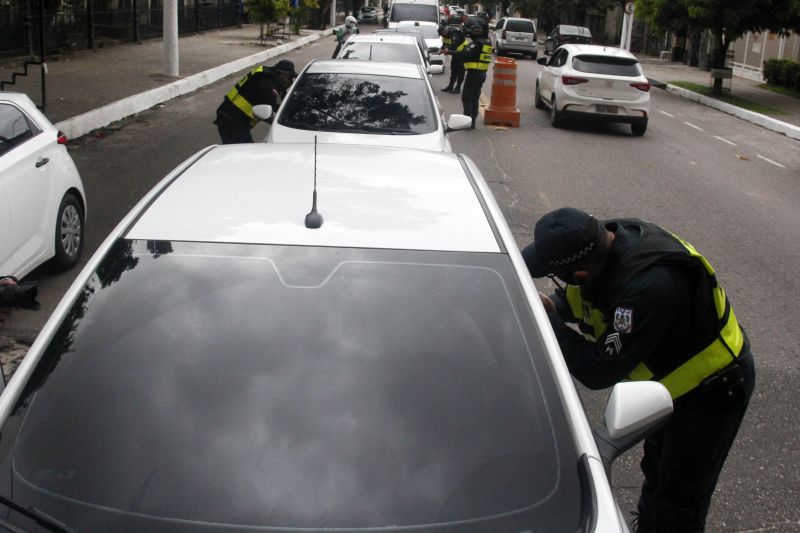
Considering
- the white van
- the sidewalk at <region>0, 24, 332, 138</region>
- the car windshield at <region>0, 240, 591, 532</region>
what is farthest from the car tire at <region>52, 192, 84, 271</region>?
the white van

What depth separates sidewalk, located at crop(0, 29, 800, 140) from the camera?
16.3 metres

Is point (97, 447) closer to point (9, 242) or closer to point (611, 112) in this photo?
point (9, 242)

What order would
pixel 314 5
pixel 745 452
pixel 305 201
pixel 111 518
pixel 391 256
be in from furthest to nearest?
pixel 314 5, pixel 745 452, pixel 305 201, pixel 391 256, pixel 111 518

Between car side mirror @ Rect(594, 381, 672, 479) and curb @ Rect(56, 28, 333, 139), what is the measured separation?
1243 cm

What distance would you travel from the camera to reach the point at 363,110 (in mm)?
8695

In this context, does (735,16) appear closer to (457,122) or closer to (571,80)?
(571,80)

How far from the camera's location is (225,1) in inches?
1791

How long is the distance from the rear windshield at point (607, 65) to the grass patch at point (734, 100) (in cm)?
678

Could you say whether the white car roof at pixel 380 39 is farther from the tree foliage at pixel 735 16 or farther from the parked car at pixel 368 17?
the parked car at pixel 368 17

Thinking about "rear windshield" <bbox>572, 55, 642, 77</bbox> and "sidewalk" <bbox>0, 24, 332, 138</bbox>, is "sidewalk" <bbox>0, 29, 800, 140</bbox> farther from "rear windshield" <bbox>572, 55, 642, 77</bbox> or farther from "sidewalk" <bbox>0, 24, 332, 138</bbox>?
"rear windshield" <bbox>572, 55, 642, 77</bbox>

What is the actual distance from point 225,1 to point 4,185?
4123 centimetres

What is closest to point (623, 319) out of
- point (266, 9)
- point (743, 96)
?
point (743, 96)

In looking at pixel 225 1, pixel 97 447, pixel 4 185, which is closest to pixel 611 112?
pixel 4 185

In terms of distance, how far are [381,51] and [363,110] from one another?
6.77m
